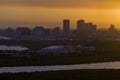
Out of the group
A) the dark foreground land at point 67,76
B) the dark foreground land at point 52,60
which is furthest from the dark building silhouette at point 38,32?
the dark foreground land at point 67,76

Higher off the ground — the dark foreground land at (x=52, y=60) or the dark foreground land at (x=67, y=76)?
the dark foreground land at (x=67, y=76)

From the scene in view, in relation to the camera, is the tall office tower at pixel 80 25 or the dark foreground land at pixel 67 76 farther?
the tall office tower at pixel 80 25

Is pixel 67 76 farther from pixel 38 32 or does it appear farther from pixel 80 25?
pixel 80 25

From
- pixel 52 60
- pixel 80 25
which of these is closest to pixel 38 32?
pixel 80 25

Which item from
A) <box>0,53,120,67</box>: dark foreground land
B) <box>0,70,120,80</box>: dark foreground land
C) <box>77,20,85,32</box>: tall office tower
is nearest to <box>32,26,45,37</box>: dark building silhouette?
<box>77,20,85,32</box>: tall office tower

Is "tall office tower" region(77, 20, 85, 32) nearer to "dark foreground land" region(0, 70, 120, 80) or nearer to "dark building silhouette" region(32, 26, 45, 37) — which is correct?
"dark building silhouette" region(32, 26, 45, 37)

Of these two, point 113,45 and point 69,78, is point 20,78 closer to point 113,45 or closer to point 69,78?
point 69,78

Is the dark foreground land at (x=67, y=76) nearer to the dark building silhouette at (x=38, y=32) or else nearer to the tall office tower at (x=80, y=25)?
the dark building silhouette at (x=38, y=32)

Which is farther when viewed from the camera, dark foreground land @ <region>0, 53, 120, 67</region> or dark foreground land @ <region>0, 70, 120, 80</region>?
dark foreground land @ <region>0, 53, 120, 67</region>

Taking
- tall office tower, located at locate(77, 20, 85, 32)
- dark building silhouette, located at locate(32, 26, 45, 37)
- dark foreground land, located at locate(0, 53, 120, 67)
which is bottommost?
dark building silhouette, located at locate(32, 26, 45, 37)

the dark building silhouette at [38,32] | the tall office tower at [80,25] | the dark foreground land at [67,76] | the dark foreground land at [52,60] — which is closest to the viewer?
the dark foreground land at [67,76]

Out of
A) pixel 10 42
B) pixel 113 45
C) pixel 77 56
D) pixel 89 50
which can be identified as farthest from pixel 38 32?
pixel 77 56
